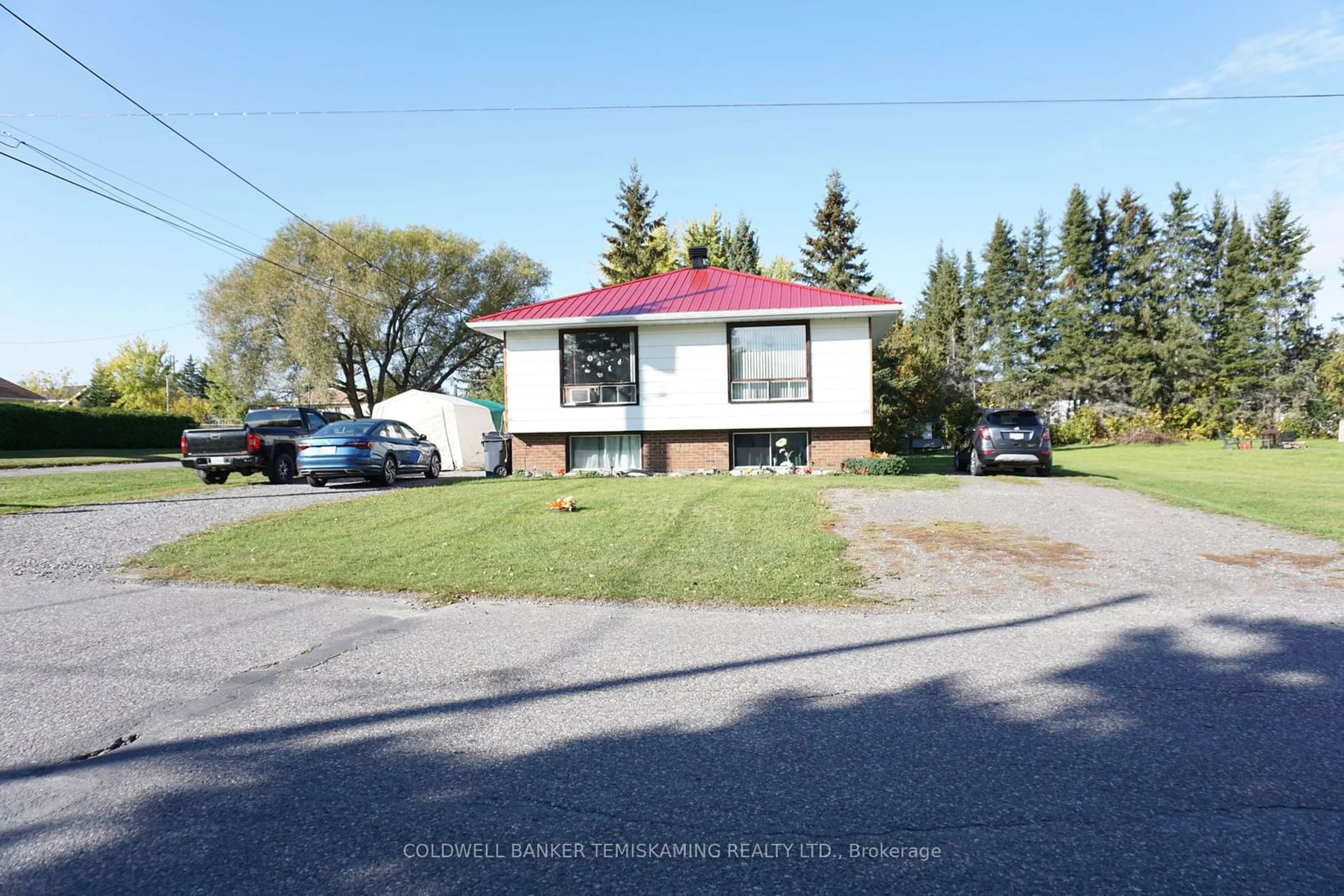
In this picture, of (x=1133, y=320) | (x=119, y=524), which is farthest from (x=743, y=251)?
(x=119, y=524)

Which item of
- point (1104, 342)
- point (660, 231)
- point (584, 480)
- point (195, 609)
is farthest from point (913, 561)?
point (1104, 342)

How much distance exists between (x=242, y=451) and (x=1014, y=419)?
57.0 ft

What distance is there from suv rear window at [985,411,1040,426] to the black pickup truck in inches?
645

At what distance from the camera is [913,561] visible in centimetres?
763

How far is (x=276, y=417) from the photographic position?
1883 centimetres

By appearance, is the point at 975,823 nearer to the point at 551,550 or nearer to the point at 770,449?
the point at 551,550

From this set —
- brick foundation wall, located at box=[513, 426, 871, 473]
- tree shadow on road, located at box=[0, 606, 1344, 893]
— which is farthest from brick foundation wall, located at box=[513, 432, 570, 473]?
tree shadow on road, located at box=[0, 606, 1344, 893]

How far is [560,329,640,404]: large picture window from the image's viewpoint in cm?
1905

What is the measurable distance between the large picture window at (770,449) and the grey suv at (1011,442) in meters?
4.11

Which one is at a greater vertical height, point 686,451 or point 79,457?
point 686,451

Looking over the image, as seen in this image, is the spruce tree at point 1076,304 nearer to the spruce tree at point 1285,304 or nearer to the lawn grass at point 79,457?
the spruce tree at point 1285,304

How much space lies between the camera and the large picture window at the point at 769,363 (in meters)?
18.6

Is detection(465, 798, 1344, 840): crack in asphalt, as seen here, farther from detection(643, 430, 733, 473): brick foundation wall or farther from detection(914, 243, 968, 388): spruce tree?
detection(914, 243, 968, 388): spruce tree

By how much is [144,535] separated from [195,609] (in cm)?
471
